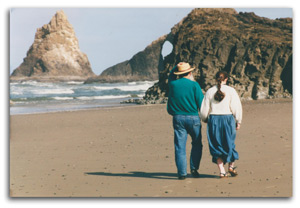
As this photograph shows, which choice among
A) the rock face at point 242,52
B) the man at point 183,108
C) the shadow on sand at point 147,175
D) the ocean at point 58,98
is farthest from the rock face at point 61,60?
the man at point 183,108

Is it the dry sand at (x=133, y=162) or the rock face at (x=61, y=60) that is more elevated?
the rock face at (x=61, y=60)

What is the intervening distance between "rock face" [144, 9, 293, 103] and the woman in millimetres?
16142

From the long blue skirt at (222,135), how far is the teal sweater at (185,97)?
0.87ft

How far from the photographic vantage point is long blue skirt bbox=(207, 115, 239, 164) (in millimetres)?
6234

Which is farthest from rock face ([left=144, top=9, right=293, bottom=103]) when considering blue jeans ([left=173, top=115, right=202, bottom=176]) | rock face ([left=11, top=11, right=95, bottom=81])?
rock face ([left=11, top=11, right=95, bottom=81])

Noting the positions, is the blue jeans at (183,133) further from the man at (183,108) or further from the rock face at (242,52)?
the rock face at (242,52)

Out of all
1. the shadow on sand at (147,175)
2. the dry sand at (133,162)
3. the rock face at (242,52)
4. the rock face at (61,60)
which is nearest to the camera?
the dry sand at (133,162)

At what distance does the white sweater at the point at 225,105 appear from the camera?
6242mm

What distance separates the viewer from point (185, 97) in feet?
20.6

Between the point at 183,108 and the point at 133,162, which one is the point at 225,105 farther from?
the point at 133,162

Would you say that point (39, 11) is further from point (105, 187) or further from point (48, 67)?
point (48, 67)

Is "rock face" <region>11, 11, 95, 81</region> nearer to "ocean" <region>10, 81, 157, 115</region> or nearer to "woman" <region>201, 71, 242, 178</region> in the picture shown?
"ocean" <region>10, 81, 157, 115</region>

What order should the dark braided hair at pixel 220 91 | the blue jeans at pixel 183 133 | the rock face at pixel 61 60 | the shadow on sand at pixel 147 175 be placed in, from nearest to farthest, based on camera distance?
the dark braided hair at pixel 220 91 < the blue jeans at pixel 183 133 < the shadow on sand at pixel 147 175 < the rock face at pixel 61 60

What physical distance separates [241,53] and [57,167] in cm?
1819
